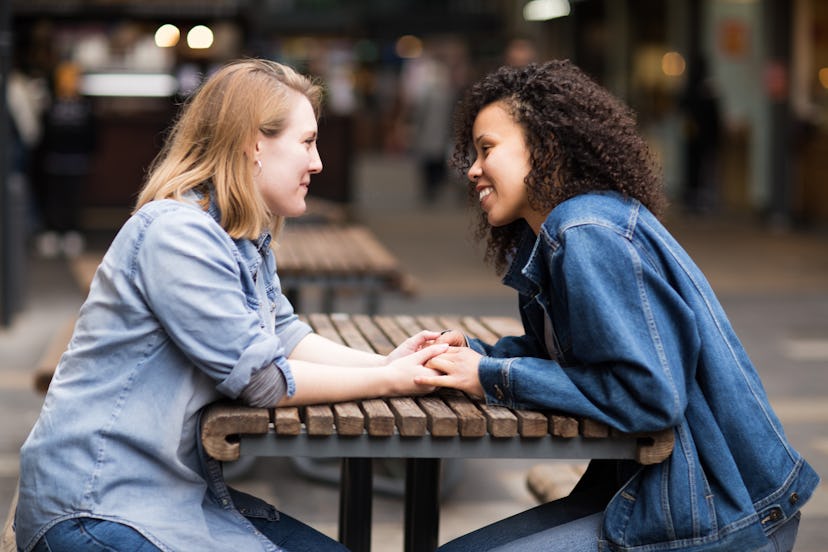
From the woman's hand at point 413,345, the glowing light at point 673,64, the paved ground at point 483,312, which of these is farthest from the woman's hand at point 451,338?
the glowing light at point 673,64

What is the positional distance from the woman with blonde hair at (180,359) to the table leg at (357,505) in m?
0.60

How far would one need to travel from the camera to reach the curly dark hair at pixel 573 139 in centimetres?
285

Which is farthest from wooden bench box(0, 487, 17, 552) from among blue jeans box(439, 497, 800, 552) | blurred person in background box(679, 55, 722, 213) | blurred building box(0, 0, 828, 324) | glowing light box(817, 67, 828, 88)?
blurred person in background box(679, 55, 722, 213)

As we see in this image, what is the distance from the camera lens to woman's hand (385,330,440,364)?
10.1ft

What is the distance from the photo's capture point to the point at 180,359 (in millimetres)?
2648

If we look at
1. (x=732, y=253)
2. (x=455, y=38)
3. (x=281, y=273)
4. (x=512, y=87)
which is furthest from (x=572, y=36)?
(x=512, y=87)

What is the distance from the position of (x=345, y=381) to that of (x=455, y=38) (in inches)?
1265

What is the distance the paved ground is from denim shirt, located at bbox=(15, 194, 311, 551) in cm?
198

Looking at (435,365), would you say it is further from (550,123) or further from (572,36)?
(572,36)

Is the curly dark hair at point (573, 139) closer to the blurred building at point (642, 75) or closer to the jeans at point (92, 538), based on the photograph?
the jeans at point (92, 538)

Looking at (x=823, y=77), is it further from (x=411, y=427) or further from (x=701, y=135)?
(x=411, y=427)

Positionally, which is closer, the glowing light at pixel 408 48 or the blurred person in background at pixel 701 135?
the blurred person in background at pixel 701 135

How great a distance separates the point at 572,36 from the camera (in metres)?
25.0

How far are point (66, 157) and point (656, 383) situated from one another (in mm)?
11531
